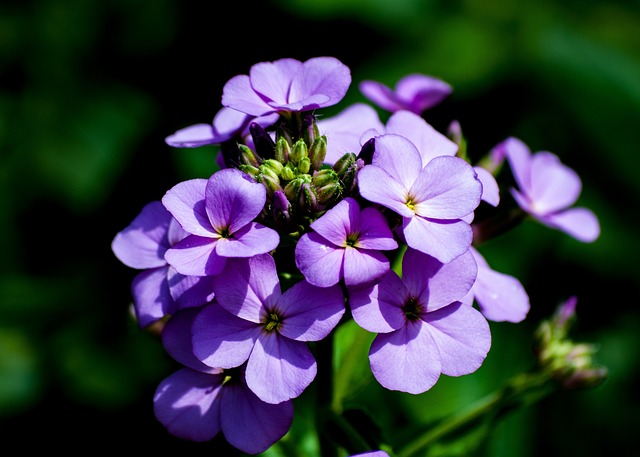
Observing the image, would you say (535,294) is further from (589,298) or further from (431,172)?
(431,172)

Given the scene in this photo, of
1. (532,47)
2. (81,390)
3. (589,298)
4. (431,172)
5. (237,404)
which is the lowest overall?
(81,390)

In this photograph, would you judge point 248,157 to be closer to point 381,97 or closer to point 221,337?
point 221,337

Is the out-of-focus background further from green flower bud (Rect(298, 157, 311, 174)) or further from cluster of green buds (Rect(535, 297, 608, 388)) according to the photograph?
green flower bud (Rect(298, 157, 311, 174))

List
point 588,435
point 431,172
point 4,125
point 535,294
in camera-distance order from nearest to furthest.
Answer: point 431,172, point 588,435, point 535,294, point 4,125

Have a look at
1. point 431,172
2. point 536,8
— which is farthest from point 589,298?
point 431,172

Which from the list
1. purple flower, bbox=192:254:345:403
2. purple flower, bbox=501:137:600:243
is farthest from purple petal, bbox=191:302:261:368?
purple flower, bbox=501:137:600:243

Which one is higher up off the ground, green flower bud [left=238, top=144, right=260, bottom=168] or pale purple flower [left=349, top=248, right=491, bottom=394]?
green flower bud [left=238, top=144, right=260, bottom=168]
